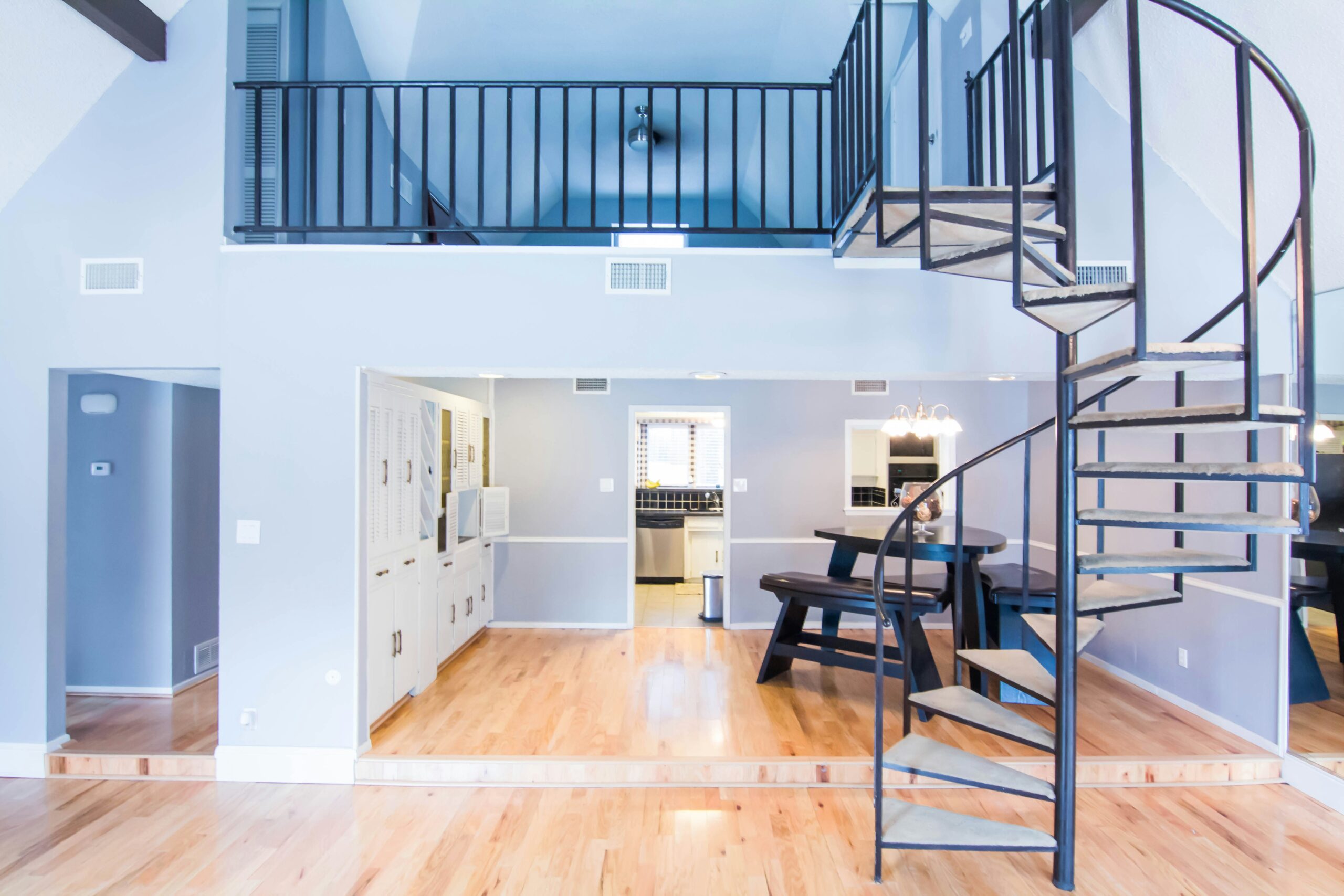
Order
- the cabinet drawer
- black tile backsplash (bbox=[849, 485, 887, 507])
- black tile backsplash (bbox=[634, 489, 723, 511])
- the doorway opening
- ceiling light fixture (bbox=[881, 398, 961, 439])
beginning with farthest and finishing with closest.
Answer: black tile backsplash (bbox=[634, 489, 723, 511])
black tile backsplash (bbox=[849, 485, 887, 507])
ceiling light fixture (bbox=[881, 398, 961, 439])
the doorway opening
the cabinet drawer

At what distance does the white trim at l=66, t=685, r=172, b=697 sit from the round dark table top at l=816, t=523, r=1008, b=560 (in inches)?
163

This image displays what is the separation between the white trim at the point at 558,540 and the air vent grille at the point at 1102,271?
141 inches

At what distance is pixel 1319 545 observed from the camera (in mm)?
3686

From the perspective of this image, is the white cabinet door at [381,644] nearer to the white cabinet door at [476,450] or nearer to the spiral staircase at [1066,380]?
the white cabinet door at [476,450]

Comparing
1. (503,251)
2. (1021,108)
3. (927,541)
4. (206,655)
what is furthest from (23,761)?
(1021,108)

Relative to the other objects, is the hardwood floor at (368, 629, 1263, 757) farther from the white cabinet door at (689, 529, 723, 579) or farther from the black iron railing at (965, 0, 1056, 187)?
the black iron railing at (965, 0, 1056, 187)

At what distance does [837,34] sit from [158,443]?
4.94 metres

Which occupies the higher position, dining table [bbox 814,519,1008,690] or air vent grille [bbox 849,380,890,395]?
air vent grille [bbox 849,380,890,395]

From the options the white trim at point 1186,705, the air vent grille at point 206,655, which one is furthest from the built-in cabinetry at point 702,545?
the air vent grille at point 206,655

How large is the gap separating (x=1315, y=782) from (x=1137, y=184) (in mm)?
2846

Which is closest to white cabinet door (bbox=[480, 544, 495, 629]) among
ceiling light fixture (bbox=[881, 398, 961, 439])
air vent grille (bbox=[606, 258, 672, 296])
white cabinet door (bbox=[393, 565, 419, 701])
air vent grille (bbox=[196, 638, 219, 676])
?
white cabinet door (bbox=[393, 565, 419, 701])

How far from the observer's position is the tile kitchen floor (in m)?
5.62

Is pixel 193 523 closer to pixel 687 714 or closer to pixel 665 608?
pixel 687 714

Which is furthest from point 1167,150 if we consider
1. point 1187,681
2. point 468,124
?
point 468,124
